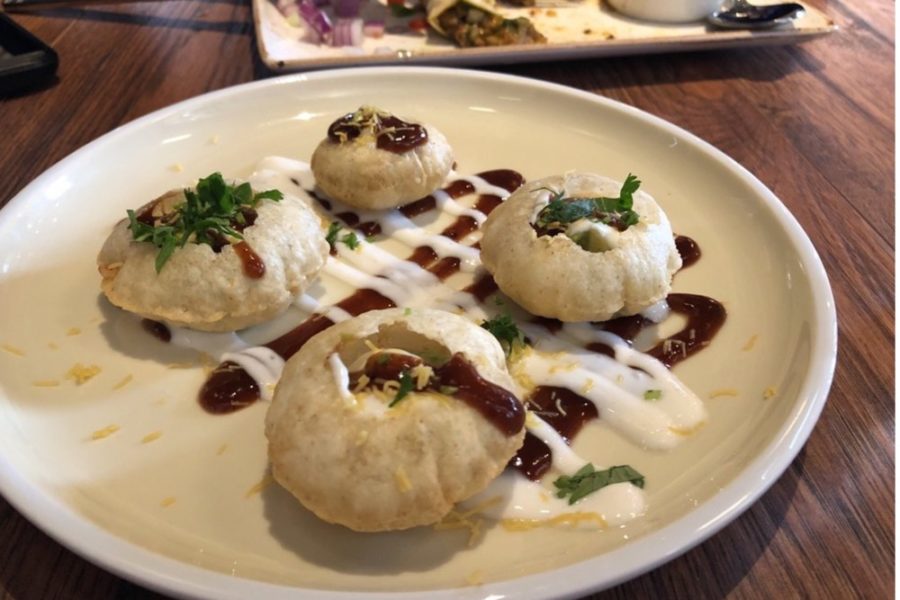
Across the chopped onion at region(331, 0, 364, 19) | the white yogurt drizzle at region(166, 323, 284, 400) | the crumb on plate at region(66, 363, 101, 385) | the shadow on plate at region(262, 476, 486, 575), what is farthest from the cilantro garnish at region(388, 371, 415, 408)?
the chopped onion at region(331, 0, 364, 19)

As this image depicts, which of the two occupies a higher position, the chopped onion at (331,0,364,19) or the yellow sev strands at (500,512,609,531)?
the chopped onion at (331,0,364,19)

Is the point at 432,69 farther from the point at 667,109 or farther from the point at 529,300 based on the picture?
the point at 529,300

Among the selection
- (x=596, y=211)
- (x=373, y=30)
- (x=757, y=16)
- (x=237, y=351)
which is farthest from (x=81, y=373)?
(x=757, y=16)

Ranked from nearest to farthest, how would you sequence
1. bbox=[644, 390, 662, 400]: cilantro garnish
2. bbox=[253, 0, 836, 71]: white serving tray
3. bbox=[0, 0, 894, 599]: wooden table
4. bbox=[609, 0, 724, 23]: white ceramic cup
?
bbox=[0, 0, 894, 599]: wooden table < bbox=[644, 390, 662, 400]: cilantro garnish < bbox=[253, 0, 836, 71]: white serving tray < bbox=[609, 0, 724, 23]: white ceramic cup

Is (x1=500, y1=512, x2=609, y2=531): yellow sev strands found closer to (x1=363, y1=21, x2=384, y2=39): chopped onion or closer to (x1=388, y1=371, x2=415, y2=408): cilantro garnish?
(x1=388, y1=371, x2=415, y2=408): cilantro garnish

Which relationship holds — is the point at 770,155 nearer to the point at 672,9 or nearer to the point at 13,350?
the point at 672,9
